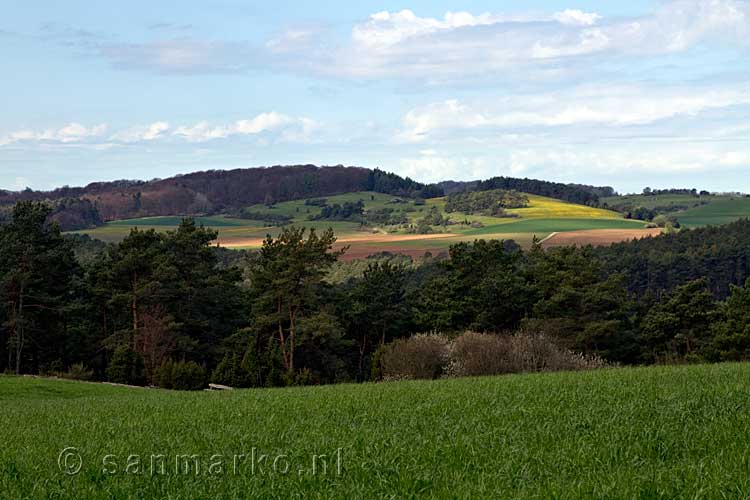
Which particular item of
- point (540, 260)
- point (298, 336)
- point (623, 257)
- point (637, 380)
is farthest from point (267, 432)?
point (623, 257)

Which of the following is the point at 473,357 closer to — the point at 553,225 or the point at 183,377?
the point at 183,377

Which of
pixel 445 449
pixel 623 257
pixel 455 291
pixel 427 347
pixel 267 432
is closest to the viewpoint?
pixel 445 449

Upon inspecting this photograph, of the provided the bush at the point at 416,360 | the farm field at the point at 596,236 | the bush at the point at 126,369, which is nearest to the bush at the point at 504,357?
the bush at the point at 416,360

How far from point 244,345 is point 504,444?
5604 cm

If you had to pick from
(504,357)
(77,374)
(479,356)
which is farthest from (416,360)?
A: (77,374)

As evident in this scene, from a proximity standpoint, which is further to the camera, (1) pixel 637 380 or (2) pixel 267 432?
(1) pixel 637 380

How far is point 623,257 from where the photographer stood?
121m

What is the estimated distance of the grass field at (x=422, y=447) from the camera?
968 centimetres

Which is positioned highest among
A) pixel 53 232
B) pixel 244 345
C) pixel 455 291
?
pixel 53 232

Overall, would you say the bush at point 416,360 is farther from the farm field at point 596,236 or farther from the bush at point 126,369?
the farm field at point 596,236

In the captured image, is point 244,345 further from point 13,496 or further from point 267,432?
point 13,496

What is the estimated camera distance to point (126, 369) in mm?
55062

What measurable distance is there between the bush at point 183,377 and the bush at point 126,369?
3.58m

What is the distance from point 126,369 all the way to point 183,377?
589 cm
